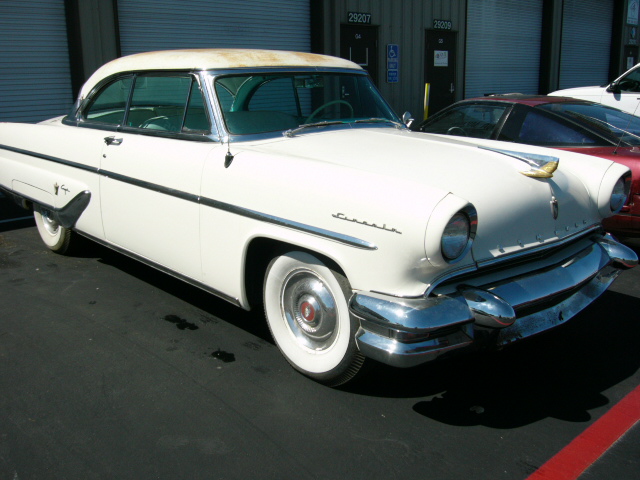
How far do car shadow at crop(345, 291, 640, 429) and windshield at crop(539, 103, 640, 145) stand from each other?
7.22ft

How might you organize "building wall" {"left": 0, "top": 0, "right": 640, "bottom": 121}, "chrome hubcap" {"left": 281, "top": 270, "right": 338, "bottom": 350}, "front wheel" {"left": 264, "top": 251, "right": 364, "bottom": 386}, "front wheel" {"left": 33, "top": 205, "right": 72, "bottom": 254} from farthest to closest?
"building wall" {"left": 0, "top": 0, "right": 640, "bottom": 121}
"front wheel" {"left": 33, "top": 205, "right": 72, "bottom": 254}
"chrome hubcap" {"left": 281, "top": 270, "right": 338, "bottom": 350}
"front wheel" {"left": 264, "top": 251, "right": 364, "bottom": 386}

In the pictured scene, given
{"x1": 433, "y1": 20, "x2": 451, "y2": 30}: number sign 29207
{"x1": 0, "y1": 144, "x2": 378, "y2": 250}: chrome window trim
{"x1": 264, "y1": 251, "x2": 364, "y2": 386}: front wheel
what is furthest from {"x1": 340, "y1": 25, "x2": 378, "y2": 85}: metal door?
{"x1": 264, "y1": 251, "x2": 364, "y2": 386}: front wheel

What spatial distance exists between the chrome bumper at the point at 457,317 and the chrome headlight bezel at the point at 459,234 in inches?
7.6

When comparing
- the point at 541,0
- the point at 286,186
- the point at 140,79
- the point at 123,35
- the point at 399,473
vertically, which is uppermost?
the point at 541,0

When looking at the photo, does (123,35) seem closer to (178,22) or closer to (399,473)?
(178,22)

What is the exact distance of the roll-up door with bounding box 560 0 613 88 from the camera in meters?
18.6

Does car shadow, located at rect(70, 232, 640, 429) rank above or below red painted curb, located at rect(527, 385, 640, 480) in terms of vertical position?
above

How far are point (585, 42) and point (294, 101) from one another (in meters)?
18.1

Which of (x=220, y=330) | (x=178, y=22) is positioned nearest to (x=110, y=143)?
(x=220, y=330)

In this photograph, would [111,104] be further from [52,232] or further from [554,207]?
[554,207]

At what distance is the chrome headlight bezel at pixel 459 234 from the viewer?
2.55 meters

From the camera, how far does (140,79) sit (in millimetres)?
4254

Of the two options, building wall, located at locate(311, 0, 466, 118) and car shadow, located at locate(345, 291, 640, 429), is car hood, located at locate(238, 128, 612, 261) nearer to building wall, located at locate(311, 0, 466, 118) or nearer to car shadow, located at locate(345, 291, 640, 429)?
car shadow, located at locate(345, 291, 640, 429)

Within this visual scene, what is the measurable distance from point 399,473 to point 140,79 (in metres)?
3.11
